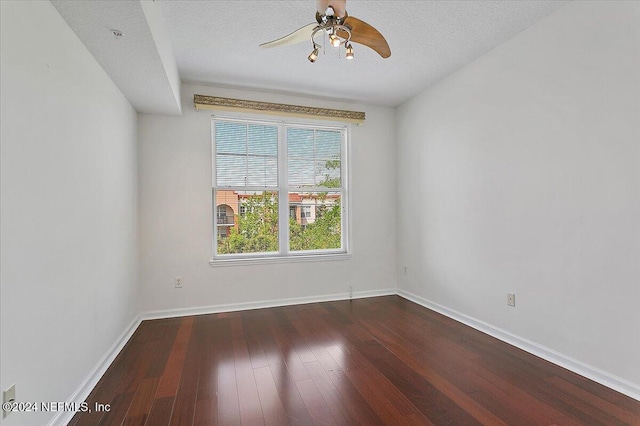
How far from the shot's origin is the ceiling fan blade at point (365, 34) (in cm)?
185

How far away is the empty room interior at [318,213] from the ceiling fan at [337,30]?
0.02m

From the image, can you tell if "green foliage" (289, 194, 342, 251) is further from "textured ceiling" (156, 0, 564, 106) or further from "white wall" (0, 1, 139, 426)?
"white wall" (0, 1, 139, 426)

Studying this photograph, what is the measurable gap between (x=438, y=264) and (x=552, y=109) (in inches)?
77.1

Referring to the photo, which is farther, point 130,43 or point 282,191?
point 282,191

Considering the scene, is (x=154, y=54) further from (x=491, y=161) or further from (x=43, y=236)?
(x=491, y=161)

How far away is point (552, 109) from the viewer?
8.01ft

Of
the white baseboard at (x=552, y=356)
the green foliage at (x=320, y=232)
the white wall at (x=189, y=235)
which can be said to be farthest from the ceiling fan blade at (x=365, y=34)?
the white baseboard at (x=552, y=356)

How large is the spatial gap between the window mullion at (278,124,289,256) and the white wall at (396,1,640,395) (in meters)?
1.88

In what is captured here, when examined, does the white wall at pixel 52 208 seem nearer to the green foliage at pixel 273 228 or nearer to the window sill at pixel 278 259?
the window sill at pixel 278 259

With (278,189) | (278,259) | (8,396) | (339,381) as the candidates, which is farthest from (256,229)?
(8,396)

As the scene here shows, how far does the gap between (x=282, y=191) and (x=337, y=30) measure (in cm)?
240

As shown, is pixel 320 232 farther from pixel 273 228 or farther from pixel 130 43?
pixel 130 43

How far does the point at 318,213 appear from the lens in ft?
14.0

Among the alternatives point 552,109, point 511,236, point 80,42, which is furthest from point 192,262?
point 552,109
